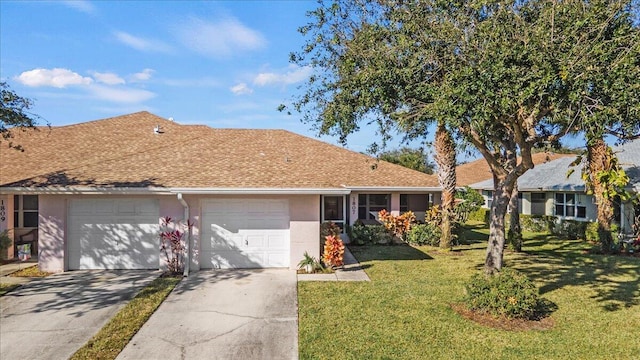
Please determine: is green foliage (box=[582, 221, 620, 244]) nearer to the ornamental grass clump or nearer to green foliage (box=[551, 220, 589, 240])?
green foliage (box=[551, 220, 589, 240])

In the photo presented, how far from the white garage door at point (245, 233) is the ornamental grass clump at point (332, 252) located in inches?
49.8

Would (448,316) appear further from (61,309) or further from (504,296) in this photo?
(61,309)

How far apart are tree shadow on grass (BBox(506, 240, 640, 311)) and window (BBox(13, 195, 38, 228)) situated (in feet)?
56.8

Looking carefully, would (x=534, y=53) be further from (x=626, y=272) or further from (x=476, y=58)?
(x=626, y=272)

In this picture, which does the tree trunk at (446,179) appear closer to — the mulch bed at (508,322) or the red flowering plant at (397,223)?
the red flowering plant at (397,223)

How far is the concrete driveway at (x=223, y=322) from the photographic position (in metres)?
6.62

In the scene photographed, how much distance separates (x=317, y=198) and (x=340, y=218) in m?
7.28

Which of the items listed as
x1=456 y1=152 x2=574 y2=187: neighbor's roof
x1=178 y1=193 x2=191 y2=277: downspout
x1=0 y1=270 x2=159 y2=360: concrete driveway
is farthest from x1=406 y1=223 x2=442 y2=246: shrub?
x1=456 y1=152 x2=574 y2=187: neighbor's roof

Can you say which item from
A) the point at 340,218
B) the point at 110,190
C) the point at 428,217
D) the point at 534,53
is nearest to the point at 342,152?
the point at 340,218

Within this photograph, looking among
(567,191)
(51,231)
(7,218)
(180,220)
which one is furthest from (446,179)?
(7,218)

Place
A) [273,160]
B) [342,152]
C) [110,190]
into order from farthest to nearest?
[342,152], [273,160], [110,190]

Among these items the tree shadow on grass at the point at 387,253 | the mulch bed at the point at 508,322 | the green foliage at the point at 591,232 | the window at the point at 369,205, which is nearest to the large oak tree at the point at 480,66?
the mulch bed at the point at 508,322

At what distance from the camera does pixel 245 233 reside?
12312 millimetres

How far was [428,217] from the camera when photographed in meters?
19.1
